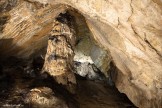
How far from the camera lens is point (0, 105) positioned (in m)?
5.84

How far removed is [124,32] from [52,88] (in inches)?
97.0

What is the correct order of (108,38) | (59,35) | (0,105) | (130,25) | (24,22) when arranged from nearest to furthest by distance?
(130,25)
(0,105)
(108,38)
(24,22)
(59,35)

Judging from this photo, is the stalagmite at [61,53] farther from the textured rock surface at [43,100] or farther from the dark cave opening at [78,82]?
the textured rock surface at [43,100]

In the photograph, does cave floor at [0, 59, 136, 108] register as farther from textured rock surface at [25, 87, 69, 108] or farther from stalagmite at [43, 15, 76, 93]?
stalagmite at [43, 15, 76, 93]

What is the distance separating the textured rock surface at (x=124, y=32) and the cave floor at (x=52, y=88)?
51cm

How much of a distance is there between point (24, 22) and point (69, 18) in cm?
153

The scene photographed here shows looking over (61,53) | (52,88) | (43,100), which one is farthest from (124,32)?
(61,53)

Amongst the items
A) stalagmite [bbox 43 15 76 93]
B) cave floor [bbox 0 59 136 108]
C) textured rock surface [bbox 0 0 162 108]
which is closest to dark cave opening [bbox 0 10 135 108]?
cave floor [bbox 0 59 136 108]

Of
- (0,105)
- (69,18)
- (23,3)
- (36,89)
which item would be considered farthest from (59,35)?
(0,105)

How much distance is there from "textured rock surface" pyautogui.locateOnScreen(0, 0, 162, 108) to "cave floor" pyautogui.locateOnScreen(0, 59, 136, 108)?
512mm

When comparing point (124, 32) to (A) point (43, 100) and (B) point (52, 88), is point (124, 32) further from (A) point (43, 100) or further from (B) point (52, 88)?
(B) point (52, 88)

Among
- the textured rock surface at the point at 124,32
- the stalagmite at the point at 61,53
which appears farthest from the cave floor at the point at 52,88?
the textured rock surface at the point at 124,32

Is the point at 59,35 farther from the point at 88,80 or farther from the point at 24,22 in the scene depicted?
the point at 88,80

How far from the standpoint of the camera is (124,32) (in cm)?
531
